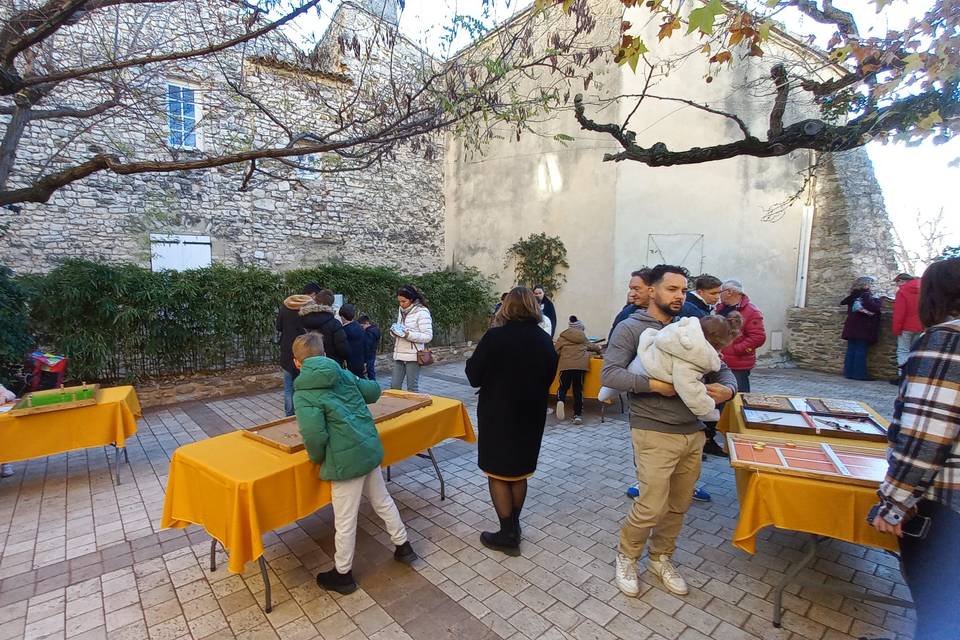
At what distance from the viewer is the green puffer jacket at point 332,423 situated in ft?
7.63

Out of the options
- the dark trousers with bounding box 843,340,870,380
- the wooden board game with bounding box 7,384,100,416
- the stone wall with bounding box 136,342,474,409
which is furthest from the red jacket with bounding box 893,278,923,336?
the wooden board game with bounding box 7,384,100,416

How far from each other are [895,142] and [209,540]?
558cm

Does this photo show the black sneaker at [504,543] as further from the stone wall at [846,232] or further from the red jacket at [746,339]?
the stone wall at [846,232]

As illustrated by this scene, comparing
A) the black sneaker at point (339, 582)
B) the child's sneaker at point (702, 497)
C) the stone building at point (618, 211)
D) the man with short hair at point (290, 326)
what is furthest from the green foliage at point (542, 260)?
the black sneaker at point (339, 582)

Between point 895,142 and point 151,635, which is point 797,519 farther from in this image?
point 151,635

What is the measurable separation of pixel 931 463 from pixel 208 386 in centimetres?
818

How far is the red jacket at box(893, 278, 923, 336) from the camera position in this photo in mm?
6876

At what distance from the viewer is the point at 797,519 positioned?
2.23m

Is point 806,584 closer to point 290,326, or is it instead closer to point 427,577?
point 427,577

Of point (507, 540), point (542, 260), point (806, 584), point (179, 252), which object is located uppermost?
point (542, 260)

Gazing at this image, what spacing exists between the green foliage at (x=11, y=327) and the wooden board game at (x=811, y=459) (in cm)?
731

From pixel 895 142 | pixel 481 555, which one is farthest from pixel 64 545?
pixel 895 142

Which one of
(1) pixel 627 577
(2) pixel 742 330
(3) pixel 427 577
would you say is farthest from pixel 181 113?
(1) pixel 627 577

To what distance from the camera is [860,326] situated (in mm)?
8398
